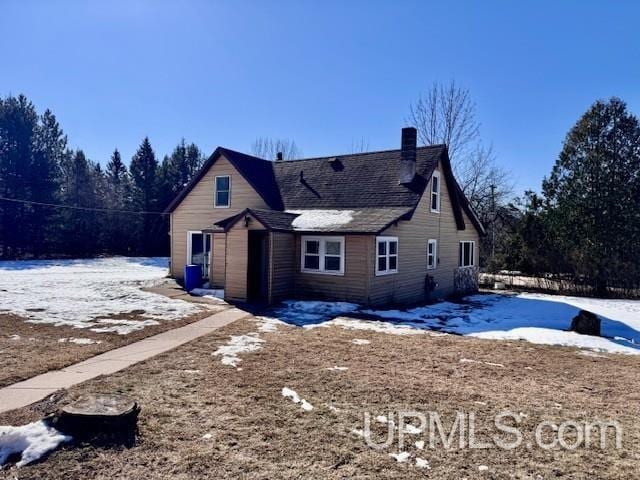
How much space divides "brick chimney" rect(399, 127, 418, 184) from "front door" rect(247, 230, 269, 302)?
19.4 ft

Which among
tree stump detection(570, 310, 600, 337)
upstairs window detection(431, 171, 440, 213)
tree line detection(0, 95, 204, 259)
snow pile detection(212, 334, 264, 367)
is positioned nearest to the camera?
snow pile detection(212, 334, 264, 367)

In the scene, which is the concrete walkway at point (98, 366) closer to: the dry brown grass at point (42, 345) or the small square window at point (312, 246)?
the dry brown grass at point (42, 345)

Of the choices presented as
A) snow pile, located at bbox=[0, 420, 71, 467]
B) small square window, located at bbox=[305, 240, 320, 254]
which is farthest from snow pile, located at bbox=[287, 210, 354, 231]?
snow pile, located at bbox=[0, 420, 71, 467]

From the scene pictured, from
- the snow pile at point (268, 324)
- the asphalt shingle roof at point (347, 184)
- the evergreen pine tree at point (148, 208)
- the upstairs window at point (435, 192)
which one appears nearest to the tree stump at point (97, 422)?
the snow pile at point (268, 324)

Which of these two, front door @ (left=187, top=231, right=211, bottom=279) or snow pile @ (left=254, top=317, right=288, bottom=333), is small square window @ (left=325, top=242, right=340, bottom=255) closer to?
snow pile @ (left=254, top=317, right=288, bottom=333)

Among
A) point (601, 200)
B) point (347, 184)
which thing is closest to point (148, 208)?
point (347, 184)

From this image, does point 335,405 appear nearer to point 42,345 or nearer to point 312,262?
point 42,345

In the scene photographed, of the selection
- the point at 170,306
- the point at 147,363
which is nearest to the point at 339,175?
the point at 170,306

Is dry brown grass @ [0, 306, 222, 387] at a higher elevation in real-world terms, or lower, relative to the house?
lower

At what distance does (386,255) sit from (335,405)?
9.90m

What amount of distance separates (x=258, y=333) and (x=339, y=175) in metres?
10.4

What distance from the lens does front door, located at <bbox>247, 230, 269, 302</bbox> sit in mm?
15367

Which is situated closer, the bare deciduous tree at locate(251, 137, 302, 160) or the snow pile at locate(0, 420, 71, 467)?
the snow pile at locate(0, 420, 71, 467)

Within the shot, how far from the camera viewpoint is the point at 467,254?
22.3 metres
